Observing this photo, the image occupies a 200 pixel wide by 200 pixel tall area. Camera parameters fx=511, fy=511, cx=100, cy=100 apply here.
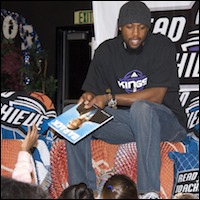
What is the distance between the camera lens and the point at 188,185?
9.34 ft

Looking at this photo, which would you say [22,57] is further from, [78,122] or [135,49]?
[78,122]

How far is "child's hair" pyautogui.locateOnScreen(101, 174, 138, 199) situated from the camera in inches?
85.4

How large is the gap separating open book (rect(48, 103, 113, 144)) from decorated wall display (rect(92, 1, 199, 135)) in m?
1.09

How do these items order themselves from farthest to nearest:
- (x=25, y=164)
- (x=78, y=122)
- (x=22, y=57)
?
(x=22, y=57) → (x=78, y=122) → (x=25, y=164)

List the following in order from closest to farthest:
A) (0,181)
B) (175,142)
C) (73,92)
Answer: (0,181) < (175,142) < (73,92)

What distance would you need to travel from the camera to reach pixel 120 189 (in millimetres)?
Answer: 2209

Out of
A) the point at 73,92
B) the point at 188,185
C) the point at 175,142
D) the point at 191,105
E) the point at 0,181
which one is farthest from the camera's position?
the point at 73,92

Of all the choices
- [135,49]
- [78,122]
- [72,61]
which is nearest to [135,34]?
[135,49]

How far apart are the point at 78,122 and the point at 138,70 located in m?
0.54

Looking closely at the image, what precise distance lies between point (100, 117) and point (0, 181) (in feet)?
5.79

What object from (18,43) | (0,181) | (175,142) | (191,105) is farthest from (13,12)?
(0,181)

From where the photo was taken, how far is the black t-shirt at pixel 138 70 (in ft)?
9.82

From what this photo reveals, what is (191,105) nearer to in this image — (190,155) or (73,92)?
(190,155)

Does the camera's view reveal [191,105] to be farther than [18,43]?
No
